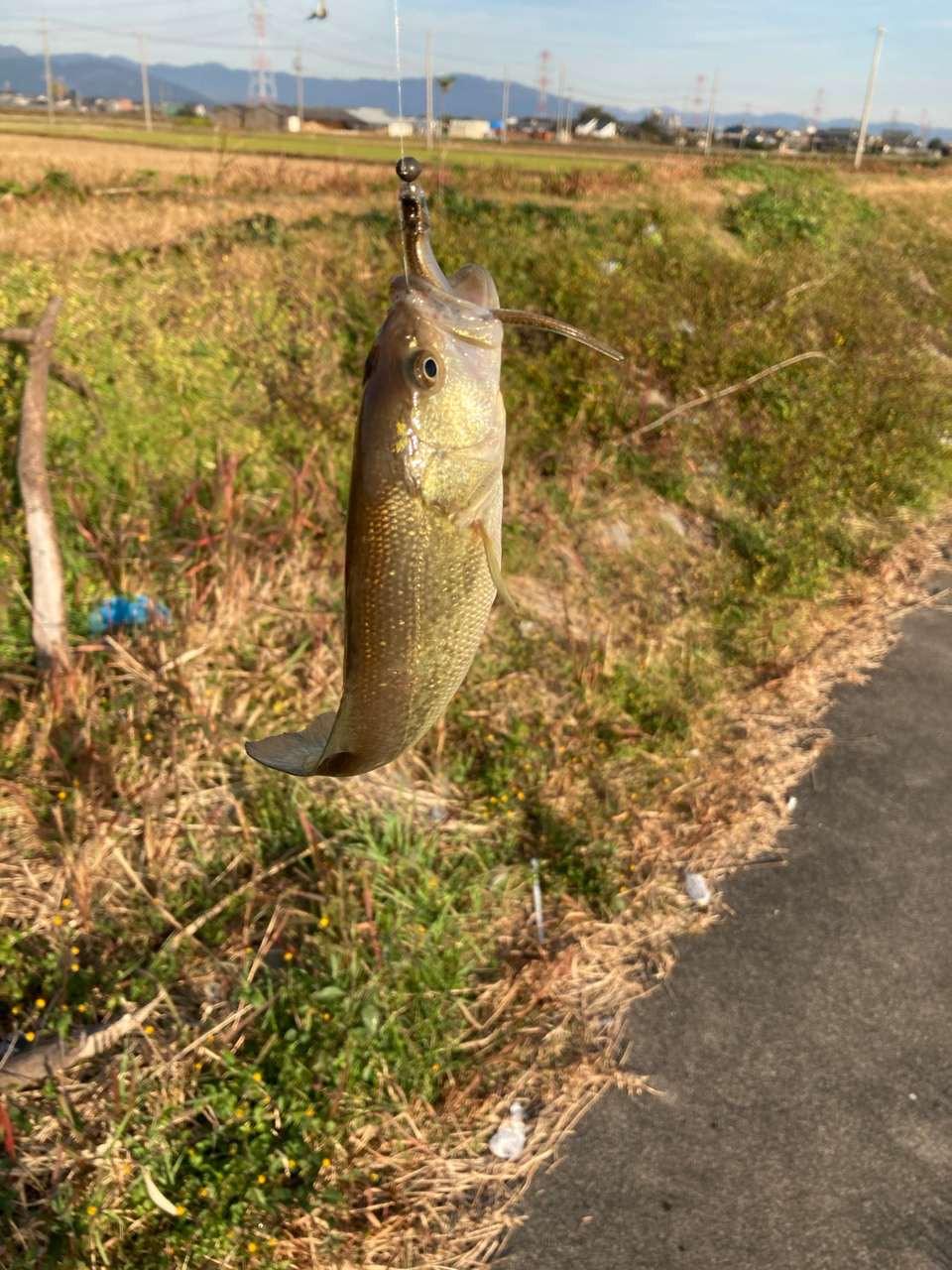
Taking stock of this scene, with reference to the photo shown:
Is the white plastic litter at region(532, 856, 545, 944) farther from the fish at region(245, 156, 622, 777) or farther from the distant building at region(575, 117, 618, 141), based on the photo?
the distant building at region(575, 117, 618, 141)

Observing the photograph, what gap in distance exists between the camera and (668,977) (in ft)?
12.8

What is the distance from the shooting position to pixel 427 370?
49.8 inches

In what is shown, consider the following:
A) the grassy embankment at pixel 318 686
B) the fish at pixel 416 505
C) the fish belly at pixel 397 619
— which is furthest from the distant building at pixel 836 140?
the fish belly at pixel 397 619

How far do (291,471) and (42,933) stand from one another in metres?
3.05

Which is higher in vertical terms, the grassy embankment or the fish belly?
the fish belly

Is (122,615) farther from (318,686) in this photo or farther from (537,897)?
(537,897)

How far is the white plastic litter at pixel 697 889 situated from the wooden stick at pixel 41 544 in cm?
329

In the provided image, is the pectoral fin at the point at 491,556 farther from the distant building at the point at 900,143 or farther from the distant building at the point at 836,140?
the distant building at the point at 900,143

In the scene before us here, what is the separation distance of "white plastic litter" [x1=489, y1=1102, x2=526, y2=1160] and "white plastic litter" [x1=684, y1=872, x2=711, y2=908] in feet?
4.83

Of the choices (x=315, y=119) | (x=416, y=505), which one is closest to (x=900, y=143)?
(x=315, y=119)

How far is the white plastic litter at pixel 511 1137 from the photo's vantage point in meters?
3.16

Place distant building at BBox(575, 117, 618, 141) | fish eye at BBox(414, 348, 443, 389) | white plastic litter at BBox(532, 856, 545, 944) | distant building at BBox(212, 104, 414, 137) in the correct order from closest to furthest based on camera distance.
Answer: fish eye at BBox(414, 348, 443, 389) < white plastic litter at BBox(532, 856, 545, 944) < distant building at BBox(212, 104, 414, 137) < distant building at BBox(575, 117, 618, 141)

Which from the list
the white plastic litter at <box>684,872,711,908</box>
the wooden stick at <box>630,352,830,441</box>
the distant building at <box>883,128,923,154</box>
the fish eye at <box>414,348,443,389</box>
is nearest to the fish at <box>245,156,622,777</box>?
the fish eye at <box>414,348,443,389</box>

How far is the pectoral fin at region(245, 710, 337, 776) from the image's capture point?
133cm
